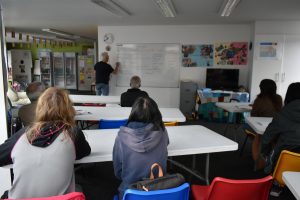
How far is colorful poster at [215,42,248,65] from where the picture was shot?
6.78m

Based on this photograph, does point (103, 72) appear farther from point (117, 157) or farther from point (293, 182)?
point (293, 182)

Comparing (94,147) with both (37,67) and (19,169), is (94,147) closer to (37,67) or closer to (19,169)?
(19,169)

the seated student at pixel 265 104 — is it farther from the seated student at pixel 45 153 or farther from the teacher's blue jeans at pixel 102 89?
the teacher's blue jeans at pixel 102 89

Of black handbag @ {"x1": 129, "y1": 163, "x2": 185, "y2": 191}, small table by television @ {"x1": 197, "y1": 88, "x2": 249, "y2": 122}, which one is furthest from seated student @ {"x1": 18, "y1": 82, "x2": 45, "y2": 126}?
small table by television @ {"x1": 197, "y1": 88, "x2": 249, "y2": 122}

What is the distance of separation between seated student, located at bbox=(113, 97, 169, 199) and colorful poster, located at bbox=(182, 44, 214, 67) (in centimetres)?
548

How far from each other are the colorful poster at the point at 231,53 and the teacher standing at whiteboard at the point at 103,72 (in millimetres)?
2682

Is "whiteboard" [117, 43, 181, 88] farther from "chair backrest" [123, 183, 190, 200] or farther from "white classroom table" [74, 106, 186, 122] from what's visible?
"chair backrest" [123, 183, 190, 200]

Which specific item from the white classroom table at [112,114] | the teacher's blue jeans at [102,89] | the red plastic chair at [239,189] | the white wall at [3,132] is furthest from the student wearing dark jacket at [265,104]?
the teacher's blue jeans at [102,89]

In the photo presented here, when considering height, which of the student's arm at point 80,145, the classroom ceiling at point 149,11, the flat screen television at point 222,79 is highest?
the classroom ceiling at point 149,11

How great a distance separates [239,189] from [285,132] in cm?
122

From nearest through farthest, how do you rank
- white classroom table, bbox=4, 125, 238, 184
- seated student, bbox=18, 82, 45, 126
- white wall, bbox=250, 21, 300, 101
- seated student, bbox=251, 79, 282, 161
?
1. white classroom table, bbox=4, 125, 238, 184
2. seated student, bbox=18, 82, 45, 126
3. seated student, bbox=251, 79, 282, 161
4. white wall, bbox=250, 21, 300, 101

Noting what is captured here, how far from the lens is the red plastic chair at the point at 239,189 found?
1.50 m

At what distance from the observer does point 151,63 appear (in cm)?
724

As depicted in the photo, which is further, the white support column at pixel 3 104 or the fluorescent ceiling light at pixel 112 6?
the fluorescent ceiling light at pixel 112 6
